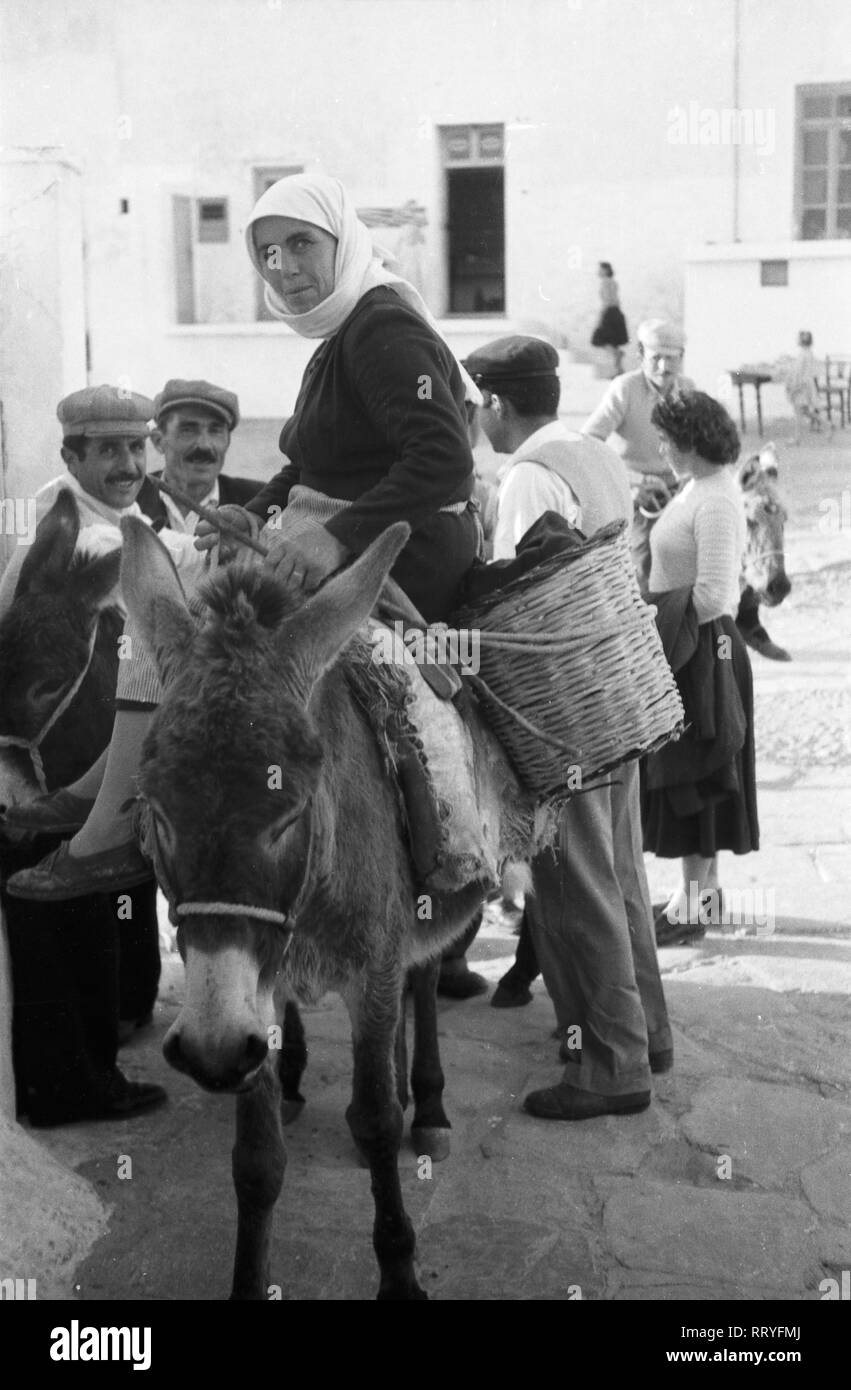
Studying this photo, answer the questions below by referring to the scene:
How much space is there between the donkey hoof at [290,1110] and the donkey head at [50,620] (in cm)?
136

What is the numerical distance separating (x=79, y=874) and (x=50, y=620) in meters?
0.80

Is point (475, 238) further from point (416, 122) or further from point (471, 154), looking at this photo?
point (416, 122)

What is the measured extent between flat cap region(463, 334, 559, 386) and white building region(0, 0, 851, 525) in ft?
19.8

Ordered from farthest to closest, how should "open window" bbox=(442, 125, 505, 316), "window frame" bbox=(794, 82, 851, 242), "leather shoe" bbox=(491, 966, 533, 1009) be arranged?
"open window" bbox=(442, 125, 505, 316)
"window frame" bbox=(794, 82, 851, 242)
"leather shoe" bbox=(491, 966, 533, 1009)

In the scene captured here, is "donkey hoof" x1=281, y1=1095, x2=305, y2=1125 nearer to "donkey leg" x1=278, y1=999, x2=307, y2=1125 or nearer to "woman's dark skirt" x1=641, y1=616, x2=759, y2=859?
"donkey leg" x1=278, y1=999, x2=307, y2=1125

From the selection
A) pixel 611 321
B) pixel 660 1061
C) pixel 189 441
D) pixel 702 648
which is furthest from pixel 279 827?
pixel 611 321

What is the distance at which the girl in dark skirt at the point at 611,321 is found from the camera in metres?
11.6

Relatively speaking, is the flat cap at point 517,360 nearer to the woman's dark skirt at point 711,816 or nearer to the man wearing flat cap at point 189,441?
the man wearing flat cap at point 189,441

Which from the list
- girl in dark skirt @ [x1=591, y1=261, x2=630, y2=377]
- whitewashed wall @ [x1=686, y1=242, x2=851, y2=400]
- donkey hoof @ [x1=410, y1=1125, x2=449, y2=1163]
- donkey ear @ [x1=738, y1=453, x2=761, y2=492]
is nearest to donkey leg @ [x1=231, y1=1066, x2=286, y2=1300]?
donkey hoof @ [x1=410, y1=1125, x2=449, y2=1163]

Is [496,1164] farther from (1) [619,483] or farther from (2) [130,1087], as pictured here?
(1) [619,483]

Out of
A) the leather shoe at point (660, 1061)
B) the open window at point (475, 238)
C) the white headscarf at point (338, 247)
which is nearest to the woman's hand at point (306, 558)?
the white headscarf at point (338, 247)

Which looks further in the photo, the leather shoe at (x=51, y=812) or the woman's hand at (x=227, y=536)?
the leather shoe at (x=51, y=812)

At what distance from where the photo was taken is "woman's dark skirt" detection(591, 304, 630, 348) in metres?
11.5
